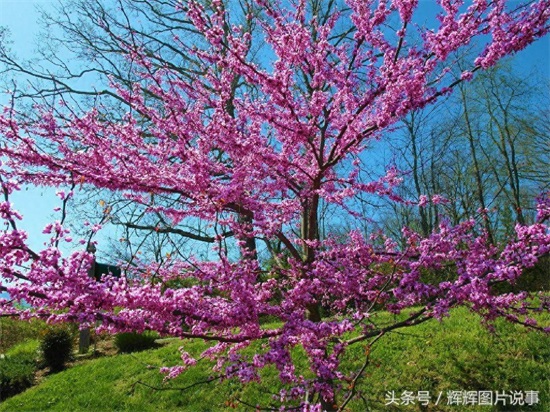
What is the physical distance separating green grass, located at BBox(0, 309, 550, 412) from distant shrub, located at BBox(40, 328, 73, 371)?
1891 millimetres

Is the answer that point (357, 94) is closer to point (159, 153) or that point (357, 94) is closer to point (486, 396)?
Answer: point (159, 153)

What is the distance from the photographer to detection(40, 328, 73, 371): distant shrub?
961 cm

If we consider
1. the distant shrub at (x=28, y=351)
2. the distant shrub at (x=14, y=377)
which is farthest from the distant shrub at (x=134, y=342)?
the distant shrub at (x=28, y=351)

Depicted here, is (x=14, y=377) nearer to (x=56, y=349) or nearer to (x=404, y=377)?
(x=56, y=349)

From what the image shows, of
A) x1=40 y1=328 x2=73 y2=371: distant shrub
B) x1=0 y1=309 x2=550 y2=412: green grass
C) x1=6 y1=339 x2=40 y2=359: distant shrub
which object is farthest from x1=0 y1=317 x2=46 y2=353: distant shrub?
x1=0 y1=309 x2=550 y2=412: green grass

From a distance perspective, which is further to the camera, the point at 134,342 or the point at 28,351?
the point at 28,351

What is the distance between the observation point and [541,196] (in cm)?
326

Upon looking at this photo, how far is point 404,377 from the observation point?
5664 millimetres

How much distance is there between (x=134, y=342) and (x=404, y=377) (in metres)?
6.53

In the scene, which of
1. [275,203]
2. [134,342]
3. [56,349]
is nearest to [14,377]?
[56,349]

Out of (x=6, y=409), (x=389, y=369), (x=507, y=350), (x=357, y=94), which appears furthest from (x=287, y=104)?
(x=6, y=409)

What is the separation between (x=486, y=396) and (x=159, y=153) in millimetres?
4715

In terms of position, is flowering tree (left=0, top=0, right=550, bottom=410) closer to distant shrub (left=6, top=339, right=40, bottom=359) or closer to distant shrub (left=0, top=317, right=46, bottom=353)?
distant shrub (left=6, top=339, right=40, bottom=359)

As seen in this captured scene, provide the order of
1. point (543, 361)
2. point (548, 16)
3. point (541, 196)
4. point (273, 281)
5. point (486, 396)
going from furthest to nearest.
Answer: point (543, 361), point (486, 396), point (273, 281), point (541, 196), point (548, 16)
